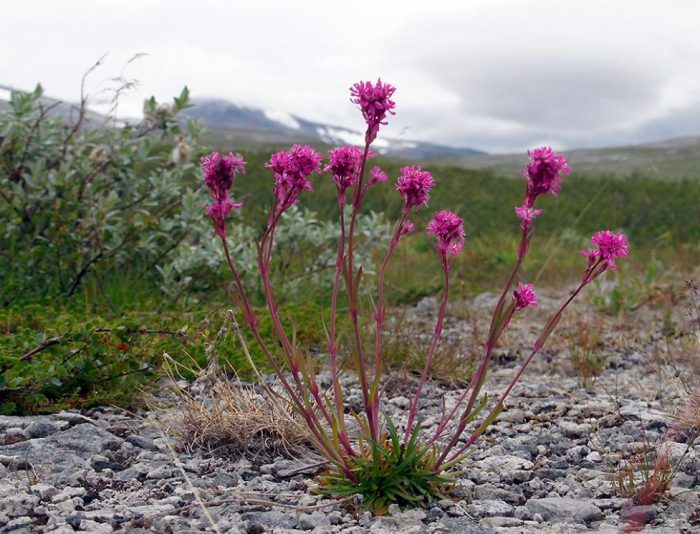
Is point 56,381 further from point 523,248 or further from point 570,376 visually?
point 570,376

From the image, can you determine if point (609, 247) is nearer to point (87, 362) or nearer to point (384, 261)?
point (384, 261)

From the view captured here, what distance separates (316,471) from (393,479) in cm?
45

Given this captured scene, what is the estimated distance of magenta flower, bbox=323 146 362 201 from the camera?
2520mm

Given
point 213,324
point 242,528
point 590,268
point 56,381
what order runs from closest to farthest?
point 242,528 → point 590,268 → point 56,381 → point 213,324

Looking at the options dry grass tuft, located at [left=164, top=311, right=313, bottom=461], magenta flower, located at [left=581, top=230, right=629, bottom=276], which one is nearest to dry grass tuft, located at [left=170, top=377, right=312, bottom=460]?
dry grass tuft, located at [left=164, top=311, right=313, bottom=461]

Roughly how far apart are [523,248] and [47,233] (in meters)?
4.85

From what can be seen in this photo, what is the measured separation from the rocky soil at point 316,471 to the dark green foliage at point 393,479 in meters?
0.05

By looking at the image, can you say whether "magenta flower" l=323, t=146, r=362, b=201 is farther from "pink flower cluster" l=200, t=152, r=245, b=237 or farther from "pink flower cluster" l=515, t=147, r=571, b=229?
"pink flower cluster" l=515, t=147, r=571, b=229

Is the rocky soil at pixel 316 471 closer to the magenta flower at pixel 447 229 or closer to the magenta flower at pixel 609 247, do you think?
the magenta flower at pixel 609 247

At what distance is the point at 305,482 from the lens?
2.90 m

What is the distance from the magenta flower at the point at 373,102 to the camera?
246 centimetres

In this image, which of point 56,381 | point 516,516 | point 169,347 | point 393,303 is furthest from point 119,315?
point 516,516

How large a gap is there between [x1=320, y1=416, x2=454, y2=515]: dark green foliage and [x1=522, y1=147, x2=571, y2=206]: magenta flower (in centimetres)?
93

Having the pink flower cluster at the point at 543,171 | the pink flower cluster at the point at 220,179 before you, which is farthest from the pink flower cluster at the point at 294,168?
the pink flower cluster at the point at 543,171
